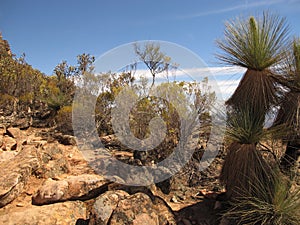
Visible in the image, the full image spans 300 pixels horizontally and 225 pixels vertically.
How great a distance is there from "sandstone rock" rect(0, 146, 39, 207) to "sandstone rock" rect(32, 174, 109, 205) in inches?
13.2

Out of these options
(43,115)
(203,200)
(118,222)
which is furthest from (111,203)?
(43,115)

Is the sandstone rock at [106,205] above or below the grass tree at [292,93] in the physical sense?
below

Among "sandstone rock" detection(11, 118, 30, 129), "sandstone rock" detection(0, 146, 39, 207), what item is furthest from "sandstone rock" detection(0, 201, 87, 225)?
"sandstone rock" detection(11, 118, 30, 129)

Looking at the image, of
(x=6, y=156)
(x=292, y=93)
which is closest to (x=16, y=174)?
(x=6, y=156)

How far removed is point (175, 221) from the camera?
3717 millimetres

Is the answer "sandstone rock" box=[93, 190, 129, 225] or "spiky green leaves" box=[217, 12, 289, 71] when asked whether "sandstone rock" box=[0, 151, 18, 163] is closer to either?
"sandstone rock" box=[93, 190, 129, 225]

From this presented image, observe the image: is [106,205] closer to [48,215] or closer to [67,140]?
[48,215]

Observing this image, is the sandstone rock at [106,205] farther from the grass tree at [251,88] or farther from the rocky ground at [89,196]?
the grass tree at [251,88]

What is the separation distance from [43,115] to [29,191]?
276 inches

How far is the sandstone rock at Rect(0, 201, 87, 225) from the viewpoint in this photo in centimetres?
321

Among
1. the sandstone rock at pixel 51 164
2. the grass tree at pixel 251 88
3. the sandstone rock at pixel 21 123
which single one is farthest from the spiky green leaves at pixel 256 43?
the sandstone rock at pixel 21 123

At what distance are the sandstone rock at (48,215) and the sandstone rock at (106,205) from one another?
495 mm

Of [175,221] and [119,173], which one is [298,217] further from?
[119,173]

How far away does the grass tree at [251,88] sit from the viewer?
3.07 meters
